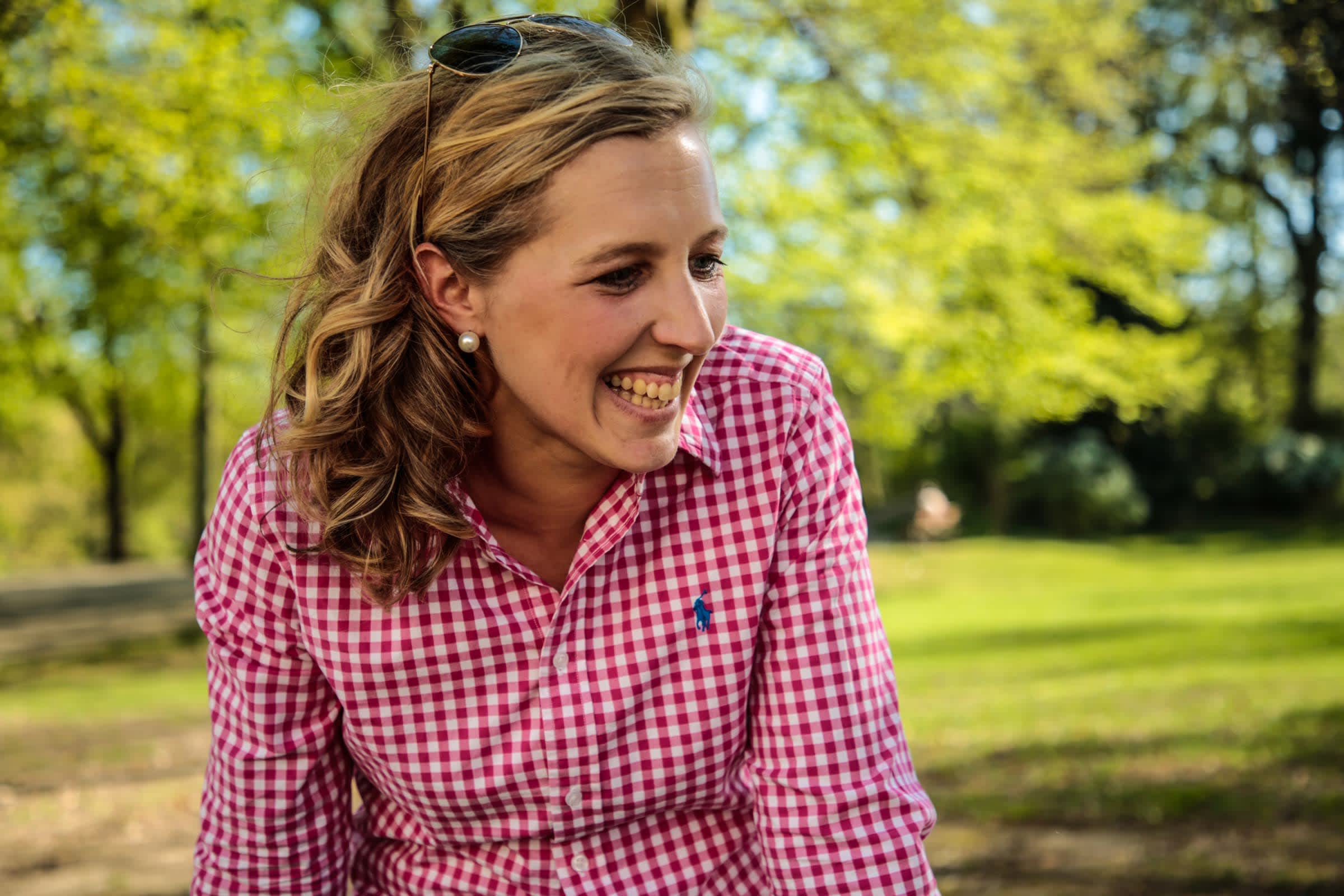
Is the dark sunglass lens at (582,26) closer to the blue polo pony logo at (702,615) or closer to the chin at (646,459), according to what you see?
the chin at (646,459)

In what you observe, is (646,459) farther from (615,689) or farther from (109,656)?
(109,656)

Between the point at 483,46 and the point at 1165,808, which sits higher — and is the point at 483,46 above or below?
above

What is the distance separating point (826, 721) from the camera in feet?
6.00

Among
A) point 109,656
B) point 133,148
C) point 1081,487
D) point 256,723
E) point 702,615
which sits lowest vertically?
point 109,656

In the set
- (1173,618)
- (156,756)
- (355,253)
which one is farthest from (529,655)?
(1173,618)

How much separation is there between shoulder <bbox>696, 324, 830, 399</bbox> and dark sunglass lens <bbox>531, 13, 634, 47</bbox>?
48cm

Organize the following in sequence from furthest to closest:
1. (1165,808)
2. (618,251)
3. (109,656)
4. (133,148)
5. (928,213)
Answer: (109,656), (928,213), (133,148), (1165,808), (618,251)

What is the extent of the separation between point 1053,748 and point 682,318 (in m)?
6.04

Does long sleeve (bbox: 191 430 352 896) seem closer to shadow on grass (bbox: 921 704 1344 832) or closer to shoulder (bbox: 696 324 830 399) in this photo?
shoulder (bbox: 696 324 830 399)

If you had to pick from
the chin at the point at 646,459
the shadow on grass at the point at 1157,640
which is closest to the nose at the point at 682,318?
the chin at the point at 646,459

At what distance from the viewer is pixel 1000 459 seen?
25.9 m

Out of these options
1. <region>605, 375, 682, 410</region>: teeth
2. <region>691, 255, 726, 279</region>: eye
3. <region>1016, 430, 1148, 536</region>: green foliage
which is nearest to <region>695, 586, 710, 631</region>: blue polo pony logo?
<region>605, 375, 682, 410</region>: teeth

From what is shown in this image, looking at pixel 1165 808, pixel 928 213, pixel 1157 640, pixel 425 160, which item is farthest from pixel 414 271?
pixel 1157 640

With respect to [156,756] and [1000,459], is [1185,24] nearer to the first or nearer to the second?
[1000,459]
